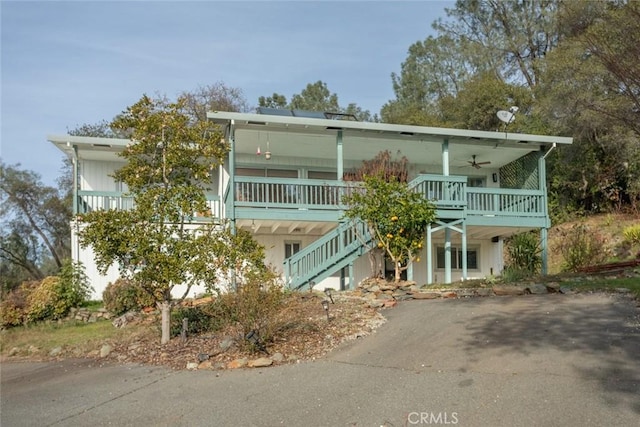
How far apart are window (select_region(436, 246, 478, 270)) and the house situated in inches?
1.4

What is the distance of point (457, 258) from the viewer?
20219 millimetres

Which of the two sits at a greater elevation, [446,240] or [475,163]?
[475,163]

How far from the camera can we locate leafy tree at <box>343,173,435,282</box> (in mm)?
14109

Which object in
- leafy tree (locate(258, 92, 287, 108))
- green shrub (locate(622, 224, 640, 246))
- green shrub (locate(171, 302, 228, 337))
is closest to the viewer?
green shrub (locate(171, 302, 228, 337))

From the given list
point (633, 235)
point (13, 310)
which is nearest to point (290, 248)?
point (13, 310)

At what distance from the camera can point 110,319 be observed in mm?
14312

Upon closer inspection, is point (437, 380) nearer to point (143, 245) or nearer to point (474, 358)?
point (474, 358)

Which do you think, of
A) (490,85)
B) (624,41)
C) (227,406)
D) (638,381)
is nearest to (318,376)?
(227,406)

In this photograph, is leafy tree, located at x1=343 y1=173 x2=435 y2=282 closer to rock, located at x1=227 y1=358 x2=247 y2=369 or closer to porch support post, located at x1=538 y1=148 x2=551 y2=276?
porch support post, located at x1=538 y1=148 x2=551 y2=276

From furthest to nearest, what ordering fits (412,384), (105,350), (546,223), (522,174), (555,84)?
(555,84) → (522,174) → (546,223) → (105,350) → (412,384)

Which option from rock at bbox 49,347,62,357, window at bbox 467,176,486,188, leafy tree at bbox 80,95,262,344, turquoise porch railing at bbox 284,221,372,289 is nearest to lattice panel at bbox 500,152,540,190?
window at bbox 467,176,486,188

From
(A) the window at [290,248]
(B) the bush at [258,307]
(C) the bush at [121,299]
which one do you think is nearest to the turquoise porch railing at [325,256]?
(A) the window at [290,248]

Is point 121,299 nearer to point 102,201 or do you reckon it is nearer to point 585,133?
point 102,201

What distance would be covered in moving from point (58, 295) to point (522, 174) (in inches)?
572
